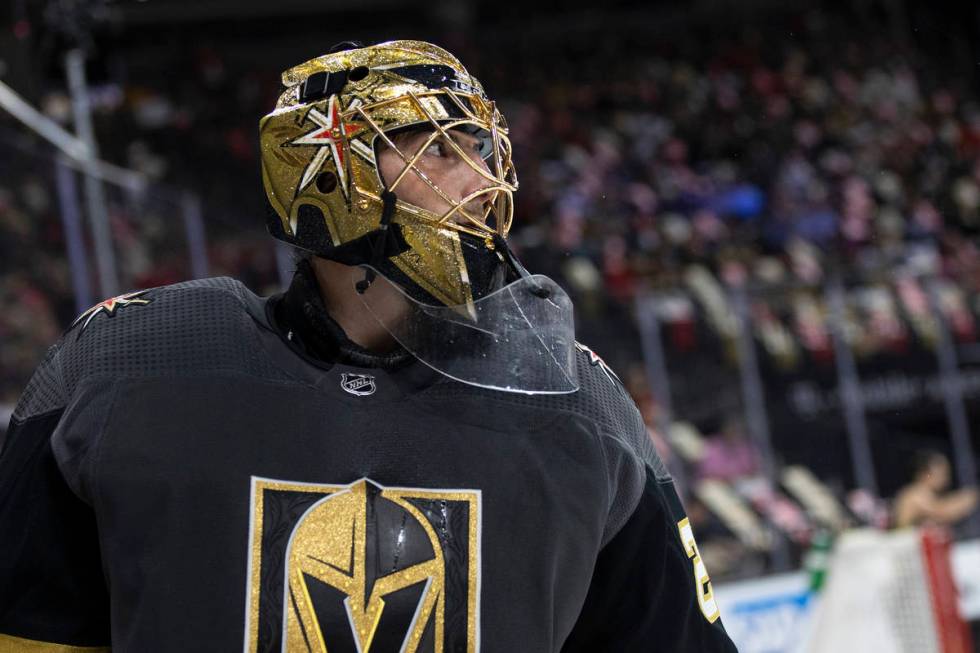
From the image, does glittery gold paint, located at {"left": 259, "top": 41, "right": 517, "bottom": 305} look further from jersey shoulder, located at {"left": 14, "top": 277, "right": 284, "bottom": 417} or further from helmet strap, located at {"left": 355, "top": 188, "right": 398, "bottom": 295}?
jersey shoulder, located at {"left": 14, "top": 277, "right": 284, "bottom": 417}

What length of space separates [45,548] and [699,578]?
76 cm

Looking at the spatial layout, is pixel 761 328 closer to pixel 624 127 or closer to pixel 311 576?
pixel 311 576

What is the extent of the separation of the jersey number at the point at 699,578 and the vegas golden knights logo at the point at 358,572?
33 centimetres

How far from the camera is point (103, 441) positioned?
1.42 metres

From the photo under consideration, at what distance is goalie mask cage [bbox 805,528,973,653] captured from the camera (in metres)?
4.81

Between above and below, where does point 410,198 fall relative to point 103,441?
above

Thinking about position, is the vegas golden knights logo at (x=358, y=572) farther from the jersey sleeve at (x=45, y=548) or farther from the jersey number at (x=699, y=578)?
the jersey number at (x=699, y=578)

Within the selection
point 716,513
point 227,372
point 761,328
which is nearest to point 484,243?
point 227,372

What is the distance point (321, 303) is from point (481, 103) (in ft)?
0.97

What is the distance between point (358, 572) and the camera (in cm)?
144

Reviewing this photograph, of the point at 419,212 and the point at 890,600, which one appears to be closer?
the point at 419,212

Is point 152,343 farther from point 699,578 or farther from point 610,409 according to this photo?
point 699,578

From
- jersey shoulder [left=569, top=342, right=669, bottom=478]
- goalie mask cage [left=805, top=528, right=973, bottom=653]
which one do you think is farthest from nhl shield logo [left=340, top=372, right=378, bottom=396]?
goalie mask cage [left=805, top=528, right=973, bottom=653]

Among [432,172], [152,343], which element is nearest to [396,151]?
[432,172]
